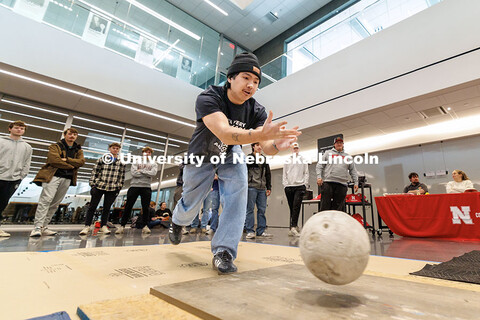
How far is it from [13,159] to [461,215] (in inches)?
290

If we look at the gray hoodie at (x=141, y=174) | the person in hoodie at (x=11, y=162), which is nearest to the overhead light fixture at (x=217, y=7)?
the gray hoodie at (x=141, y=174)

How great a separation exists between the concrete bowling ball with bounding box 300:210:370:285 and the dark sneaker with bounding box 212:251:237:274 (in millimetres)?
590

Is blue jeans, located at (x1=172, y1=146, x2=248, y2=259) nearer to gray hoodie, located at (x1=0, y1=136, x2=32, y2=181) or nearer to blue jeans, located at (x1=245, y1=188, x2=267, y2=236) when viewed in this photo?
blue jeans, located at (x1=245, y1=188, x2=267, y2=236)

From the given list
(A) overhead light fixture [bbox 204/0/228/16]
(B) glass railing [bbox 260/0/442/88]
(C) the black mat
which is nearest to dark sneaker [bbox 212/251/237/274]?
(C) the black mat

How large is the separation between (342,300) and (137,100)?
723 cm

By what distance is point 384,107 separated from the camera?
570 centimetres

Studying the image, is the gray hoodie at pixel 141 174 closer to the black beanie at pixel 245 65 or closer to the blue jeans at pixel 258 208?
the blue jeans at pixel 258 208

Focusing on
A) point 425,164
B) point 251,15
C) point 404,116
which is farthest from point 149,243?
point 251,15

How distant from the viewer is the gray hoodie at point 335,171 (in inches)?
159

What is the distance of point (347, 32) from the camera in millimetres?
6727

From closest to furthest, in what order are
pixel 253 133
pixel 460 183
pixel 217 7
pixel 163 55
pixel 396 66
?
1. pixel 253 133
2. pixel 460 183
3. pixel 396 66
4. pixel 163 55
5. pixel 217 7

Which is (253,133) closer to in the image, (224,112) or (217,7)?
(224,112)

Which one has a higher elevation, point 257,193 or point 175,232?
point 257,193

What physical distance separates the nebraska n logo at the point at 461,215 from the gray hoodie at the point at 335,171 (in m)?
1.88
